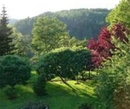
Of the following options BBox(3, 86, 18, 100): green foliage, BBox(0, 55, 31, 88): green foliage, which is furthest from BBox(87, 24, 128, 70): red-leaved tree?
BBox(3, 86, 18, 100): green foliage

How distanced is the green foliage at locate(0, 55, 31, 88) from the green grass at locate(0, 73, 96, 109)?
1897mm

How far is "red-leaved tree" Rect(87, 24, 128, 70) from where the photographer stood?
47.5 metres

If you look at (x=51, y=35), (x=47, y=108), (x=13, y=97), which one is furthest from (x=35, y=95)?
(x=51, y=35)

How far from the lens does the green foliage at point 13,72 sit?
5056 cm

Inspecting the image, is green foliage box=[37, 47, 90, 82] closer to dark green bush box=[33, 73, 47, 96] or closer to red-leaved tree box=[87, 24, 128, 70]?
red-leaved tree box=[87, 24, 128, 70]

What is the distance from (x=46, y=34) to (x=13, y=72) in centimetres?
2592

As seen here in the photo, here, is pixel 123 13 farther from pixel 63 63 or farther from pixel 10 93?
pixel 10 93

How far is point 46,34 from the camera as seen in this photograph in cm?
7588

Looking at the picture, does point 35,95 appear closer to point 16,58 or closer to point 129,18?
point 16,58

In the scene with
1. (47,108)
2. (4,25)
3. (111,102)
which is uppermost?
(4,25)

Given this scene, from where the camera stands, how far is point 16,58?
5253 centimetres

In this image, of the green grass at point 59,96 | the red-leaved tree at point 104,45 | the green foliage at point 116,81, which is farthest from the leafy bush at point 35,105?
the green foliage at point 116,81

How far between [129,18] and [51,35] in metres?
20.7

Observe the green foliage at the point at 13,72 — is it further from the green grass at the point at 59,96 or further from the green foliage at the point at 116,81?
the green foliage at the point at 116,81
